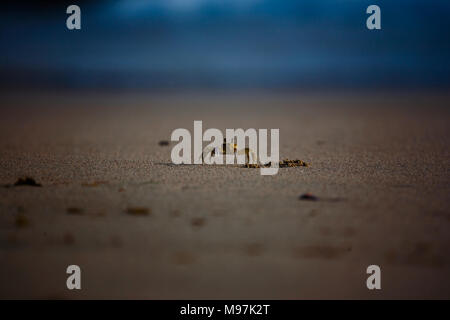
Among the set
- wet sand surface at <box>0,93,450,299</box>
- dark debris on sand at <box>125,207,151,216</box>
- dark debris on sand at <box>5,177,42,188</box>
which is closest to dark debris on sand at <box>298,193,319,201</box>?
wet sand surface at <box>0,93,450,299</box>

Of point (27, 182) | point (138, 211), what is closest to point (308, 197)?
point (138, 211)

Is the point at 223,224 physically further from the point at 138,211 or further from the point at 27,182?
the point at 27,182

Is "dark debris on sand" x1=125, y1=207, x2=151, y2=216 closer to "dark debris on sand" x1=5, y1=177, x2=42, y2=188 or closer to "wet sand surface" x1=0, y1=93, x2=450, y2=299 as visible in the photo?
"wet sand surface" x1=0, y1=93, x2=450, y2=299

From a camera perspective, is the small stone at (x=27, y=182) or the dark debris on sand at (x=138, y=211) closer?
the dark debris on sand at (x=138, y=211)

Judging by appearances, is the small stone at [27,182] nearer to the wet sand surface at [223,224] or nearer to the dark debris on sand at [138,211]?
the wet sand surface at [223,224]

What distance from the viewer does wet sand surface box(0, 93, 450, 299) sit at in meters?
3.37

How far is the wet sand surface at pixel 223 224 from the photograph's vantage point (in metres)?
3.37

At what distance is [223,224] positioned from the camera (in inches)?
170

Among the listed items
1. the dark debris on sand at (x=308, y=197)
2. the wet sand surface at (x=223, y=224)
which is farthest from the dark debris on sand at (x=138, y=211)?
the dark debris on sand at (x=308, y=197)

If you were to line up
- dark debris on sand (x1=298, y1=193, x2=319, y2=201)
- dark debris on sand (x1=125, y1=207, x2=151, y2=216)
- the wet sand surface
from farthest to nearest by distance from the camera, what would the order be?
dark debris on sand (x1=298, y1=193, x2=319, y2=201) → dark debris on sand (x1=125, y1=207, x2=151, y2=216) → the wet sand surface

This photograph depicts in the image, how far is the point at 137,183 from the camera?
579cm

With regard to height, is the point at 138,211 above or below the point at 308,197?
below

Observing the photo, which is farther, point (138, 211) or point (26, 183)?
point (26, 183)
